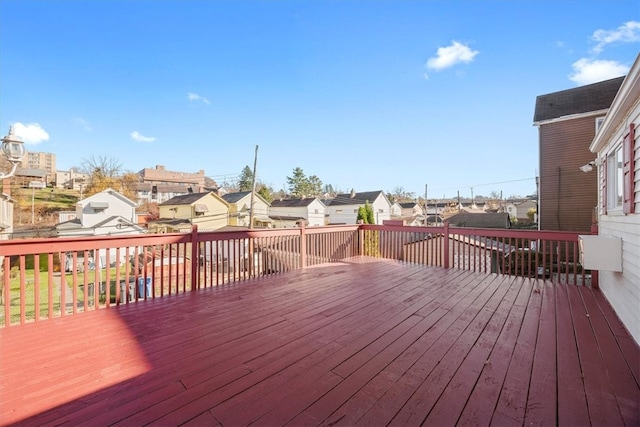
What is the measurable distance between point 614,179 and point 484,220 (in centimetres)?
2782

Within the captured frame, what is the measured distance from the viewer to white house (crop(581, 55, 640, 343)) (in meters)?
2.30

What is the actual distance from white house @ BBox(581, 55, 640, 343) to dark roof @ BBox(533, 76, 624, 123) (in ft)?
29.7

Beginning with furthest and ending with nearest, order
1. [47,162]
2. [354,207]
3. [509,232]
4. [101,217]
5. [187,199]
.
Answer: [47,162]
[354,207]
[187,199]
[101,217]
[509,232]

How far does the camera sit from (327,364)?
6.22 feet

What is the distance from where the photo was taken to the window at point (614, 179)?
303 cm

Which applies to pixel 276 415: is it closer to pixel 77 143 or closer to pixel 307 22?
pixel 307 22

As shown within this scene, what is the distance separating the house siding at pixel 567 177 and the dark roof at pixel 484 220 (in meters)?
17.5

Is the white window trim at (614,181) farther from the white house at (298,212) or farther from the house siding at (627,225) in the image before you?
the white house at (298,212)

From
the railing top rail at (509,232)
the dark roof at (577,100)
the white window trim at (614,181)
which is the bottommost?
the railing top rail at (509,232)

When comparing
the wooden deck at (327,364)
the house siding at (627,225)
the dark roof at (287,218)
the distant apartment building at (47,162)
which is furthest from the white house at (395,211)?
the distant apartment building at (47,162)

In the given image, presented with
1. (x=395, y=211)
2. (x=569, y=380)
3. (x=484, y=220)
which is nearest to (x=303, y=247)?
(x=569, y=380)

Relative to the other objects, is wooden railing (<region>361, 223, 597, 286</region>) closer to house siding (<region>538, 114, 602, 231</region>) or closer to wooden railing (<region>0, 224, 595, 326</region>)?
wooden railing (<region>0, 224, 595, 326</region>)

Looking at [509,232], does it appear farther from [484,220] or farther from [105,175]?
[105,175]

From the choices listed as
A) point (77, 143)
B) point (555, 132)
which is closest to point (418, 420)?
point (555, 132)
